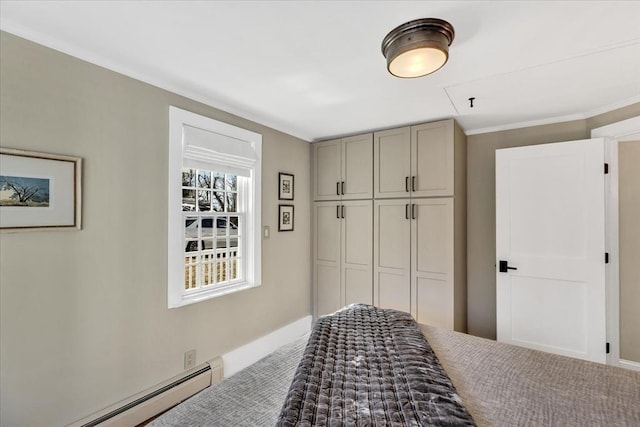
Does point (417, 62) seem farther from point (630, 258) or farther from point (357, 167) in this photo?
point (630, 258)

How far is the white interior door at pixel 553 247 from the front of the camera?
2451mm

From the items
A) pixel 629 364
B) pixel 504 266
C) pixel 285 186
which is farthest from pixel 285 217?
pixel 629 364

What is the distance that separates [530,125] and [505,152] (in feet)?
1.50

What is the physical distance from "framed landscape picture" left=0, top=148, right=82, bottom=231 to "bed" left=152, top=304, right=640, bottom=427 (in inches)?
52.1

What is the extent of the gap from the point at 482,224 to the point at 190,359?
322 cm

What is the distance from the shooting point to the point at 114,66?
187 centimetres

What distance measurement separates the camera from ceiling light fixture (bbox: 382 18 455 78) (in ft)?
4.69

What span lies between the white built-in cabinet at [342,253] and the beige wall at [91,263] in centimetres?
153

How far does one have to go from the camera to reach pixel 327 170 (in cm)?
360

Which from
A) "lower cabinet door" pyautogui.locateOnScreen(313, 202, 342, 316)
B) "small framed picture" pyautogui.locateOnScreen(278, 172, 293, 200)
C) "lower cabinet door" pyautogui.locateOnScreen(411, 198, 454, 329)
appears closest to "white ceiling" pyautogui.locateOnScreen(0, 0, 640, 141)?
"small framed picture" pyautogui.locateOnScreen(278, 172, 293, 200)

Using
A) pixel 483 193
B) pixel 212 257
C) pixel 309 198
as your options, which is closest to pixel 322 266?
pixel 309 198

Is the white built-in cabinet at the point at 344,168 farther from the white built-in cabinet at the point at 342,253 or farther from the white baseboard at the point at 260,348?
the white baseboard at the point at 260,348

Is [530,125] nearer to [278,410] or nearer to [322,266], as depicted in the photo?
[322,266]

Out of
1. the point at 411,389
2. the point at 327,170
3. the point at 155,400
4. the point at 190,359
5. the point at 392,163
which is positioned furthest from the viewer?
the point at 327,170
